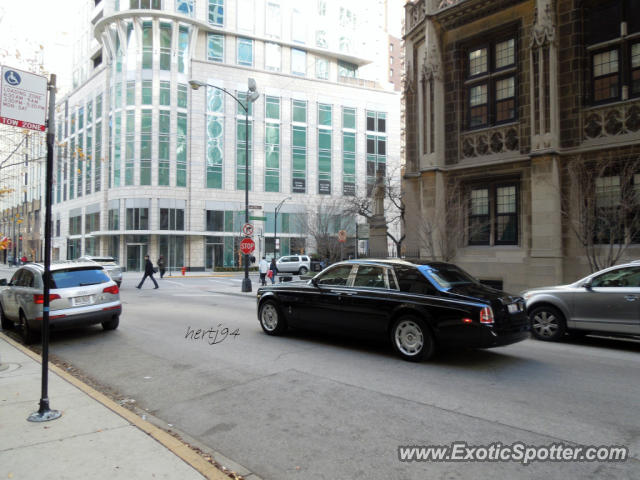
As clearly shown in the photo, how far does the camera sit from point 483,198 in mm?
16422

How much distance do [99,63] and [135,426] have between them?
203ft

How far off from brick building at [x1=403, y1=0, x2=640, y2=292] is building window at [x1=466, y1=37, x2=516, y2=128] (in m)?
0.04

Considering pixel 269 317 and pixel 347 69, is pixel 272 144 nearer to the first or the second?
pixel 347 69

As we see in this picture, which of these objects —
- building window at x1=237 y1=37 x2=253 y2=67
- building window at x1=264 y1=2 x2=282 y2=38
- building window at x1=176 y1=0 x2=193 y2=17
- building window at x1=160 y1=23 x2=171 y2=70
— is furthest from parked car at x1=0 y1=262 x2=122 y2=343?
building window at x1=264 y1=2 x2=282 y2=38

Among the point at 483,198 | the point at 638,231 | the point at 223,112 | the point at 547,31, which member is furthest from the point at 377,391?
the point at 223,112

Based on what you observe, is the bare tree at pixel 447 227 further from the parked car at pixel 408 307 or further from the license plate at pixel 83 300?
the license plate at pixel 83 300

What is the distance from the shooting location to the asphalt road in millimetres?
3902

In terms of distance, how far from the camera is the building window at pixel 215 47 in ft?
167

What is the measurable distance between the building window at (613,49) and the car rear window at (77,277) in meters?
14.8

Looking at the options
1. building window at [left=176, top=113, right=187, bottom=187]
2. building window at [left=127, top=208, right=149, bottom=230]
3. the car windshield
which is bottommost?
the car windshield

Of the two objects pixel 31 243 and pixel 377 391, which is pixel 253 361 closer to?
pixel 377 391

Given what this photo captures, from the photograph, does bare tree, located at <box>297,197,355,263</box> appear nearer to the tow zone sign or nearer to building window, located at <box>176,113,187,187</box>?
building window, located at <box>176,113,187,187</box>

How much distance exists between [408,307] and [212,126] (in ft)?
151

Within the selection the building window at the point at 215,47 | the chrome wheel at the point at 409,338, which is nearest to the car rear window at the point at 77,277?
the chrome wheel at the point at 409,338
